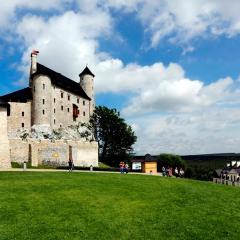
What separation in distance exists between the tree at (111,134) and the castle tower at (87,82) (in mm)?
5956

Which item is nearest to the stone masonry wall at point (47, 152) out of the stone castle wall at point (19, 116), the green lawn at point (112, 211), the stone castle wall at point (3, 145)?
the stone castle wall at point (19, 116)

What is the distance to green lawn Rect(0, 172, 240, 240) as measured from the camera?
737 inches

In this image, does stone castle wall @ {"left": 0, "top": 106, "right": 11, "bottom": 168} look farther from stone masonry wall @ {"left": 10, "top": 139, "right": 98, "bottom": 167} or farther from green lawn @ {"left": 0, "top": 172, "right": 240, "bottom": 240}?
stone masonry wall @ {"left": 10, "top": 139, "right": 98, "bottom": 167}

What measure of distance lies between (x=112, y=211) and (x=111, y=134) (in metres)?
78.2

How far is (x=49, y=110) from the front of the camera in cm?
8775

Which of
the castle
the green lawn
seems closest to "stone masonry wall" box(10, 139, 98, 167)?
the castle

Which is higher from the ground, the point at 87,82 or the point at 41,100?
the point at 87,82

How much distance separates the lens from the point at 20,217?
66.2ft

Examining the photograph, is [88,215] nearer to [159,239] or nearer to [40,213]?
[40,213]

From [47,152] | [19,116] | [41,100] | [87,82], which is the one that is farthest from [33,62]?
[47,152]

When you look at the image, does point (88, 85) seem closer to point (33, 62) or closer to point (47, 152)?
point (33, 62)

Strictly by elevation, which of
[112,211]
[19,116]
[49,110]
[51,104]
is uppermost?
[51,104]

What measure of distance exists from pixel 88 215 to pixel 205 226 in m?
5.87

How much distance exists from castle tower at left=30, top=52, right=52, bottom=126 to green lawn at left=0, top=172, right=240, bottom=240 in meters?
57.1
